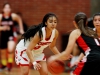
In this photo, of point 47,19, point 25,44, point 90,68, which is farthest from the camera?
point 25,44

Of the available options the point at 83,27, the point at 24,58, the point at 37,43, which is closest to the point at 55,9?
the point at 24,58

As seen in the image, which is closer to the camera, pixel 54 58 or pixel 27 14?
pixel 54 58

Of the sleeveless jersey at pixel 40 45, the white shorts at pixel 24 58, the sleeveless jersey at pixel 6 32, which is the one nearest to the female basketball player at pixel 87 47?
the sleeveless jersey at pixel 40 45

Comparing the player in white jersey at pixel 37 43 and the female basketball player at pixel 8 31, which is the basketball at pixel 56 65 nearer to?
the player in white jersey at pixel 37 43

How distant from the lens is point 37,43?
6.98 metres

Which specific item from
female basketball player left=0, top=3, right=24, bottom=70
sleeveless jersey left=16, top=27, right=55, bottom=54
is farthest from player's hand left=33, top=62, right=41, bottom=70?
female basketball player left=0, top=3, right=24, bottom=70

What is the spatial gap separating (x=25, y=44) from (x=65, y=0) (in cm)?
596

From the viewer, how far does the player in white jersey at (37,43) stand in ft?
22.1

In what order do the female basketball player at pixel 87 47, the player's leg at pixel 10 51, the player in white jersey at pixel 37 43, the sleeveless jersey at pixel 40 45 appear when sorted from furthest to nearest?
the player's leg at pixel 10 51 < the sleeveless jersey at pixel 40 45 < the player in white jersey at pixel 37 43 < the female basketball player at pixel 87 47

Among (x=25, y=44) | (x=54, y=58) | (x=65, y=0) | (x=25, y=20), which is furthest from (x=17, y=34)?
(x=54, y=58)

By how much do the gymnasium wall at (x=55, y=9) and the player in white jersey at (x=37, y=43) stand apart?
19.0 feet

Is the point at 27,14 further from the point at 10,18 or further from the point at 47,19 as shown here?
the point at 47,19

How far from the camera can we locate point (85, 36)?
5754 mm

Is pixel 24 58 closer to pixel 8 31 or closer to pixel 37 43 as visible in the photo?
pixel 37 43
